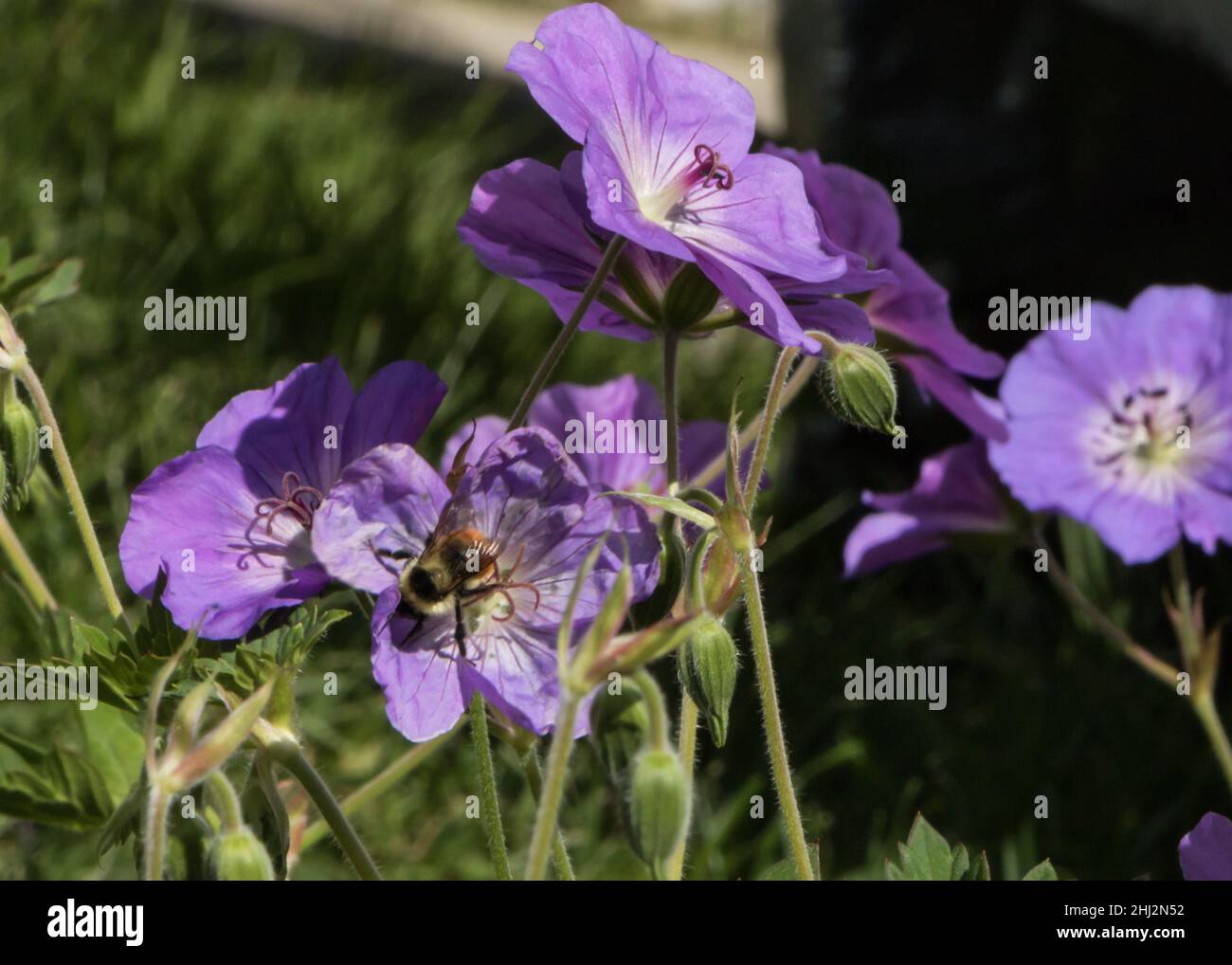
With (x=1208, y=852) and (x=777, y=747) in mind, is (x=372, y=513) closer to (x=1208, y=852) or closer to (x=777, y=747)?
(x=777, y=747)

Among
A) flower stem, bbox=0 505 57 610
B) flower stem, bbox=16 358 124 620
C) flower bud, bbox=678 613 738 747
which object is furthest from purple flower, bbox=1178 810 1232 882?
flower stem, bbox=0 505 57 610

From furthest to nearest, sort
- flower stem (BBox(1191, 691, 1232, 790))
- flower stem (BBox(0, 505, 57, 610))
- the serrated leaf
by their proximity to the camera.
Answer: flower stem (BBox(1191, 691, 1232, 790))
flower stem (BBox(0, 505, 57, 610))
the serrated leaf

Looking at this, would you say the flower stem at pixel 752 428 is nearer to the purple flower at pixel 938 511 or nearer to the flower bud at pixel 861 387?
the flower bud at pixel 861 387

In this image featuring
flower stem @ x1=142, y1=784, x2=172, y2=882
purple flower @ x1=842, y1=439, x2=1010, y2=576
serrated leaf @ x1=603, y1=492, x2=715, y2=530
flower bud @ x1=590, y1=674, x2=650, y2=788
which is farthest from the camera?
purple flower @ x1=842, y1=439, x2=1010, y2=576

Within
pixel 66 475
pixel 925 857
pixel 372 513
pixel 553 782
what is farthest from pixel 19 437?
pixel 925 857

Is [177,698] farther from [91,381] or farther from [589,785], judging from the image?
[91,381]

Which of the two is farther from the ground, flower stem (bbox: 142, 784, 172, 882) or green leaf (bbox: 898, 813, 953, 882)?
flower stem (bbox: 142, 784, 172, 882)

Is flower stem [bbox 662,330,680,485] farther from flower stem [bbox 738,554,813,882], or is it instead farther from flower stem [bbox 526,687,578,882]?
flower stem [bbox 526,687,578,882]
